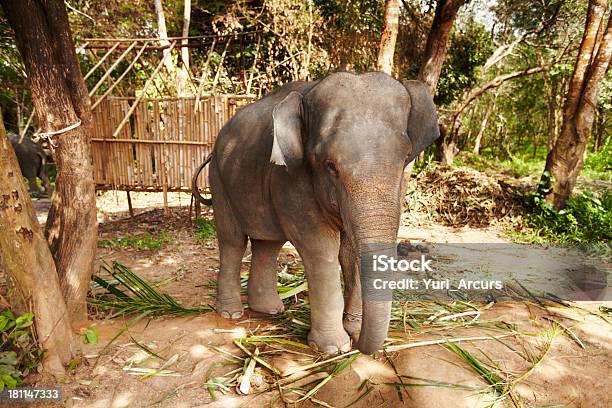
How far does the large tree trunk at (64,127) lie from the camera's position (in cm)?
308

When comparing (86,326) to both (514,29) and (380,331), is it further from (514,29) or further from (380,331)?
(514,29)

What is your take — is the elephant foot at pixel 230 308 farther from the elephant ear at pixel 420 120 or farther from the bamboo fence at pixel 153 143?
the bamboo fence at pixel 153 143

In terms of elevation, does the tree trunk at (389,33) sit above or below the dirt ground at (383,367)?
above

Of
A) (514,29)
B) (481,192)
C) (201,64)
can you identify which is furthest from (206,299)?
(514,29)

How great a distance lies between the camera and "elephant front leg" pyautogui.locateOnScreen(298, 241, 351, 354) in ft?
9.58

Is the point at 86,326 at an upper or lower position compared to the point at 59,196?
lower

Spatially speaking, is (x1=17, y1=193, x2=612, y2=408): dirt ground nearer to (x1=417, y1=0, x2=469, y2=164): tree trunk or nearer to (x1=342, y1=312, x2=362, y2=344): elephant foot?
(x1=342, y1=312, x2=362, y2=344): elephant foot

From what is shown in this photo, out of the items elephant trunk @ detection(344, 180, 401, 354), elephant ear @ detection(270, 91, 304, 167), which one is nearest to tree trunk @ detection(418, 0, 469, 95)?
elephant ear @ detection(270, 91, 304, 167)

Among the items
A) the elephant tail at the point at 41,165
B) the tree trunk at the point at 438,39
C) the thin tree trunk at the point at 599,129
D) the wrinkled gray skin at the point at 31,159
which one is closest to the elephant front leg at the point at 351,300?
the tree trunk at the point at 438,39

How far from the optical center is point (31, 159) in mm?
10422

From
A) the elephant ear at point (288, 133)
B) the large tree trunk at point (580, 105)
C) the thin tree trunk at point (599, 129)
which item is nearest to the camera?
the elephant ear at point (288, 133)

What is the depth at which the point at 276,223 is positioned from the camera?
10.8 feet

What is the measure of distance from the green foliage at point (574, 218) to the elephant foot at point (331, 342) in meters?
5.04

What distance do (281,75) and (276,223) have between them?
25.3 feet
